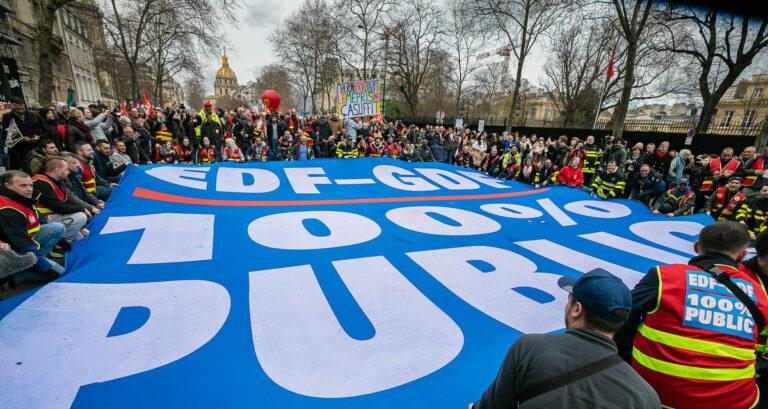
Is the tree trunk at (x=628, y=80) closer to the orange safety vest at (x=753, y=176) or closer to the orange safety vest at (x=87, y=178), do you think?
the orange safety vest at (x=753, y=176)

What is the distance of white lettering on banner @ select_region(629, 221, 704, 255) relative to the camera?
5.64m

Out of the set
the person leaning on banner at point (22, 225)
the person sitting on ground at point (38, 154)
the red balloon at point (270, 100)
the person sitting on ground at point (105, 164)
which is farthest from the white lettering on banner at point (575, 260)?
the red balloon at point (270, 100)

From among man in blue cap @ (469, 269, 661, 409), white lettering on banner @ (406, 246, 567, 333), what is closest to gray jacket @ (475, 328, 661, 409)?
man in blue cap @ (469, 269, 661, 409)

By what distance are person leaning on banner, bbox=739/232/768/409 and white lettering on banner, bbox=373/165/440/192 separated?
636 cm

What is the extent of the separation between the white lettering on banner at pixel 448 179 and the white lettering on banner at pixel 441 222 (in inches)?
85.6

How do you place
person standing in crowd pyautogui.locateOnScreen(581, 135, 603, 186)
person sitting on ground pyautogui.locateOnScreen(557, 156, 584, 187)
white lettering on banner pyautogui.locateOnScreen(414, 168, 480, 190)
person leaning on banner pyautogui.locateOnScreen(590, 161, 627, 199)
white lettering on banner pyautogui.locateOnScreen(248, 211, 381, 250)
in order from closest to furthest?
white lettering on banner pyautogui.locateOnScreen(248, 211, 381, 250), person leaning on banner pyautogui.locateOnScreen(590, 161, 627, 199), white lettering on banner pyautogui.locateOnScreen(414, 168, 480, 190), person sitting on ground pyautogui.locateOnScreen(557, 156, 584, 187), person standing in crowd pyautogui.locateOnScreen(581, 135, 603, 186)

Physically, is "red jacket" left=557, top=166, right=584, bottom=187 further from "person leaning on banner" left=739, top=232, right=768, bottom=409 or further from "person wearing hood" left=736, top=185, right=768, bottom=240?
"person leaning on banner" left=739, top=232, right=768, bottom=409

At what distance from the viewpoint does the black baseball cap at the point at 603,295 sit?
1400mm

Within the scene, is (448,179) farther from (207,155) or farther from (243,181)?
(207,155)

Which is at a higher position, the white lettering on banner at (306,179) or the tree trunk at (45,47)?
the tree trunk at (45,47)

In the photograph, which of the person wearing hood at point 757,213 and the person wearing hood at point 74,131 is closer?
the person wearing hood at point 757,213

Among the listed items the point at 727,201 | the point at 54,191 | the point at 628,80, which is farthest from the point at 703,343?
the point at 628,80

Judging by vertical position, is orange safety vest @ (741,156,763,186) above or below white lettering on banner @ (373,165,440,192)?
above

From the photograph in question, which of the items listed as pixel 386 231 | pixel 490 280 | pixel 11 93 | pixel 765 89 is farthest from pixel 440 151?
pixel 765 89
